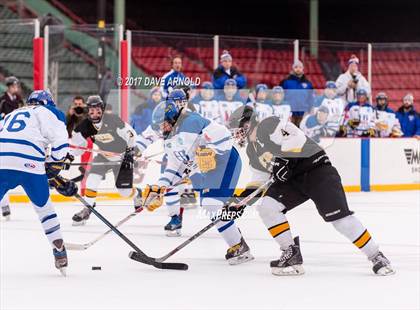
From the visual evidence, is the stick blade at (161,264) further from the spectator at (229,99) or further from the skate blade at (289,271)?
the spectator at (229,99)

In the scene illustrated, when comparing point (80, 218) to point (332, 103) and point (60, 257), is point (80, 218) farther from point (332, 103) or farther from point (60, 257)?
point (332, 103)

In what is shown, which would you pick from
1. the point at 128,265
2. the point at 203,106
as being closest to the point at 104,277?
the point at 128,265

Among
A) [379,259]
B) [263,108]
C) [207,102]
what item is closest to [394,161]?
[263,108]

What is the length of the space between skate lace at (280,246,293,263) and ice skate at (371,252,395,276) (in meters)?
0.43

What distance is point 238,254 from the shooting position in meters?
5.27

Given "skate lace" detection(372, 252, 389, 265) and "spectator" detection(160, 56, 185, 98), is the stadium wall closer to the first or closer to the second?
"spectator" detection(160, 56, 185, 98)

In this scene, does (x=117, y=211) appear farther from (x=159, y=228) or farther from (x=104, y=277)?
(x=104, y=277)

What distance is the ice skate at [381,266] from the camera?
4.78 meters

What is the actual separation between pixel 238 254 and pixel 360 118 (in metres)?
5.64

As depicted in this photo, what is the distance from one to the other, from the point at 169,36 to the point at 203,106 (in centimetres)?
85

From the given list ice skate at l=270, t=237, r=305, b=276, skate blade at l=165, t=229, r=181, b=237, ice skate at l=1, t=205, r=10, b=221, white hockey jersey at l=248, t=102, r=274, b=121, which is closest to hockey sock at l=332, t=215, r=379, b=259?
ice skate at l=270, t=237, r=305, b=276

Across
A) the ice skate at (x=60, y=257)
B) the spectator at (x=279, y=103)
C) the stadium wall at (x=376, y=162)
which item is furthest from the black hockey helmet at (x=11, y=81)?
the ice skate at (x=60, y=257)

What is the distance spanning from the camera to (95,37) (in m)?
9.14

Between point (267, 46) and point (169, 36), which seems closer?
point (169, 36)
